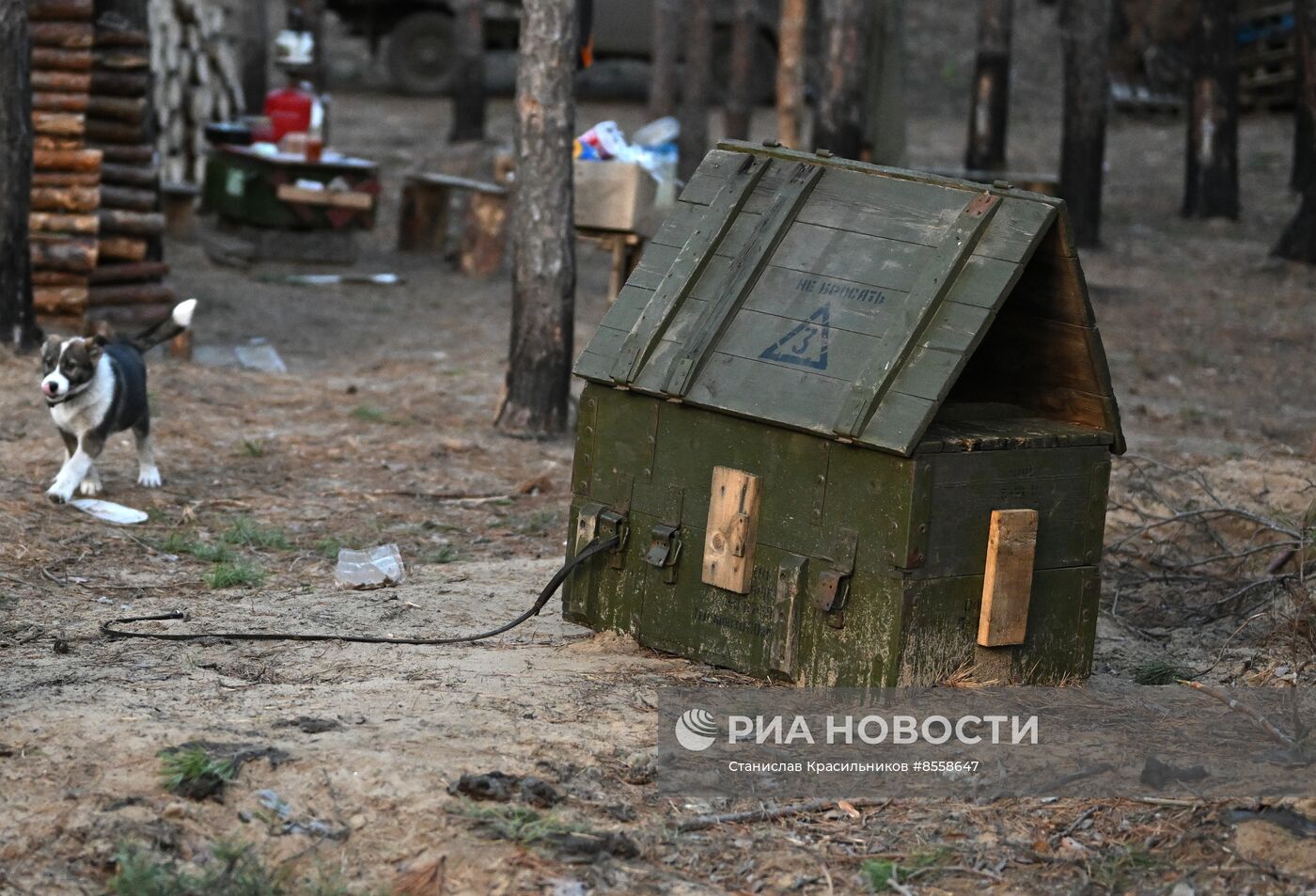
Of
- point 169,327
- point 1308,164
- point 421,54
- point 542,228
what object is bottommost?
point 169,327

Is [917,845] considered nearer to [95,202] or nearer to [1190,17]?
[95,202]

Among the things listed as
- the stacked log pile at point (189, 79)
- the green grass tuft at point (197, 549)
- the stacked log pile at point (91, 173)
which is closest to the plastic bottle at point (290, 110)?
the stacked log pile at point (189, 79)

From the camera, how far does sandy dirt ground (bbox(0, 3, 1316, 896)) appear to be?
3.66m

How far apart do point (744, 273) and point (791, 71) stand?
11288 millimetres

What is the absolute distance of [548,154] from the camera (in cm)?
893

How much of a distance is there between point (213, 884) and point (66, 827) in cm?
47

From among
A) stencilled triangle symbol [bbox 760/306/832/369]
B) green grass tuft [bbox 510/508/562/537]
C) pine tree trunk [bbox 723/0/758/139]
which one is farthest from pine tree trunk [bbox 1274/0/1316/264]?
stencilled triangle symbol [bbox 760/306/832/369]

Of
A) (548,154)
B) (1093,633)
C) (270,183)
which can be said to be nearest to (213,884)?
(1093,633)

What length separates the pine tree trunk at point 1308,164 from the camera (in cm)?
1502

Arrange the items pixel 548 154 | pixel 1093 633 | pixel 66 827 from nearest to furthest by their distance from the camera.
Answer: pixel 66 827 < pixel 1093 633 < pixel 548 154

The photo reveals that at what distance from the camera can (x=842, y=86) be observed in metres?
14.9

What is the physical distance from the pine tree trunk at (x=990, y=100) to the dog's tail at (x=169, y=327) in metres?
13.3

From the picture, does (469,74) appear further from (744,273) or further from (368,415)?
(744,273)

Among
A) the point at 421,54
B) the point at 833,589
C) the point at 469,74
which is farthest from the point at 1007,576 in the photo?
the point at 421,54
